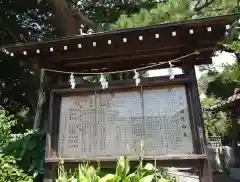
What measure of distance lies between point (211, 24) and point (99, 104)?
232 centimetres

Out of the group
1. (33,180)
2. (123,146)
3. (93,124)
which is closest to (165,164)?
(123,146)

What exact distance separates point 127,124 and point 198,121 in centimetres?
118

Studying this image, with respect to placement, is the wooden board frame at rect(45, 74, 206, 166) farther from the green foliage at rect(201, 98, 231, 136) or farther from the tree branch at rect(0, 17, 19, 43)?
the green foliage at rect(201, 98, 231, 136)

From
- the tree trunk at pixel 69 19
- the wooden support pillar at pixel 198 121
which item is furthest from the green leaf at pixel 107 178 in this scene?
the tree trunk at pixel 69 19

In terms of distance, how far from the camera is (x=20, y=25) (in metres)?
11.0

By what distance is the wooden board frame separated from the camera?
441 centimetres

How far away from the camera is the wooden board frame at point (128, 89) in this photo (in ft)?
14.5

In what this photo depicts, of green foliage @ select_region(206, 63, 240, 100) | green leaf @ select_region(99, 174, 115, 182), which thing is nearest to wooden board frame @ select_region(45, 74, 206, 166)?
green leaf @ select_region(99, 174, 115, 182)

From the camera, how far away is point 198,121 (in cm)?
458

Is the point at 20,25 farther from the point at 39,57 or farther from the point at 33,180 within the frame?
the point at 33,180

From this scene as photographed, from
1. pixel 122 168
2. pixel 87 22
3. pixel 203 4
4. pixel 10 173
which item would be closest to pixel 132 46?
pixel 122 168

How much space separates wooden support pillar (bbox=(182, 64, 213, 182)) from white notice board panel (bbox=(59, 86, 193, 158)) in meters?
0.13

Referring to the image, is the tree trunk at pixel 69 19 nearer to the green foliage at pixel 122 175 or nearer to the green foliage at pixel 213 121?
the green foliage at pixel 122 175

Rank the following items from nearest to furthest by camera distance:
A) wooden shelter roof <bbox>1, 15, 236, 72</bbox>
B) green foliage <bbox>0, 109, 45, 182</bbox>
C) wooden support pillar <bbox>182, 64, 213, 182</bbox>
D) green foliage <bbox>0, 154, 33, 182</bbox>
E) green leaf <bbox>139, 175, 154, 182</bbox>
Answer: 1. green leaf <bbox>139, 175, 154, 182</bbox>
2. wooden support pillar <bbox>182, 64, 213, 182</bbox>
3. wooden shelter roof <bbox>1, 15, 236, 72</bbox>
4. green foliage <bbox>0, 154, 33, 182</bbox>
5. green foliage <bbox>0, 109, 45, 182</bbox>
